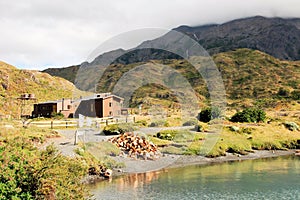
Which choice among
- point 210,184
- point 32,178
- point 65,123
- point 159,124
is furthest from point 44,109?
point 32,178

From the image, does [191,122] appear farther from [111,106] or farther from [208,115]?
[111,106]

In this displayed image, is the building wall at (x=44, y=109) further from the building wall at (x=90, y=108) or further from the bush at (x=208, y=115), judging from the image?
the bush at (x=208, y=115)

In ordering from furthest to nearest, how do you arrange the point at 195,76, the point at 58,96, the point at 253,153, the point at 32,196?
the point at 195,76, the point at 58,96, the point at 253,153, the point at 32,196

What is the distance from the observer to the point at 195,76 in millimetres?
173875

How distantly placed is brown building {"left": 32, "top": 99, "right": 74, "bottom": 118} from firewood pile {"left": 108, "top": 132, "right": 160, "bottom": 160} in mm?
28581

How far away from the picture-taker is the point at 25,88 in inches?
3674

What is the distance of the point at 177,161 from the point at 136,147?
15.0 ft

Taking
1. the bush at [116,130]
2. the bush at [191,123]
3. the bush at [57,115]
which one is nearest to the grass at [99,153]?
the bush at [116,130]

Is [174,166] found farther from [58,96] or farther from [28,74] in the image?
[28,74]

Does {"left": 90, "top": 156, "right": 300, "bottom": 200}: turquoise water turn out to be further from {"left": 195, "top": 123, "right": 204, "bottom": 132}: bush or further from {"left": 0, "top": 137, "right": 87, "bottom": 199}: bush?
{"left": 195, "top": 123, "right": 204, "bottom": 132}: bush

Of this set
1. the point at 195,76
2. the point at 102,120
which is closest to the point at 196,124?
the point at 102,120

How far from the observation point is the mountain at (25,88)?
7723 cm

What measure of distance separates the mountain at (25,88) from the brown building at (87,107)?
397 inches

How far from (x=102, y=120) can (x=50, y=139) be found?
16.5m
